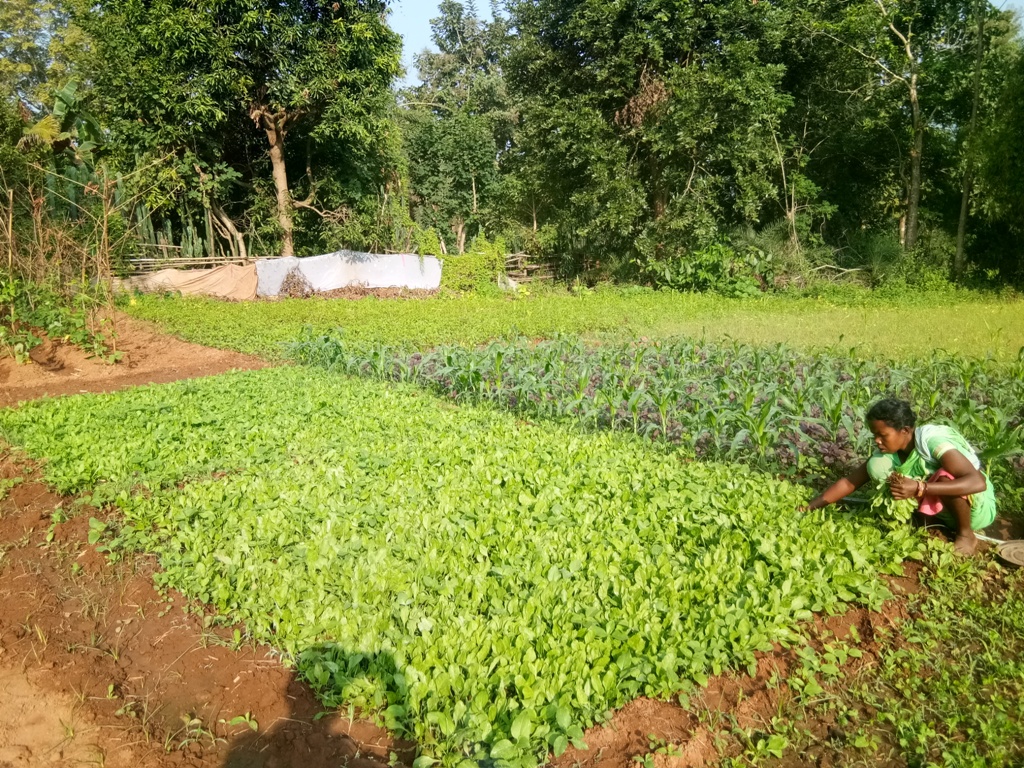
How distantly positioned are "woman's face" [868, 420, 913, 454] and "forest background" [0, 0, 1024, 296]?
15.5 metres

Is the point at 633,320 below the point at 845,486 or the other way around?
the other way around

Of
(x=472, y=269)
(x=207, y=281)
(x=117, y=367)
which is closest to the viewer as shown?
(x=117, y=367)

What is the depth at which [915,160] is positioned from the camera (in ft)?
61.9

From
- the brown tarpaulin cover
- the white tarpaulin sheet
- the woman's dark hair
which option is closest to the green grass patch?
the brown tarpaulin cover

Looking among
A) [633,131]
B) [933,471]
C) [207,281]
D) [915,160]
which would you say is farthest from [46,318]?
[915,160]

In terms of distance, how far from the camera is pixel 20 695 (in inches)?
112

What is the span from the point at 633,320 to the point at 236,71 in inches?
530

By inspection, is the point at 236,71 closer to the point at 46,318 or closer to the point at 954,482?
the point at 46,318

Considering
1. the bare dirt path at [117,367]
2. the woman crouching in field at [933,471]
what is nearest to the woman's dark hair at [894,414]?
the woman crouching in field at [933,471]

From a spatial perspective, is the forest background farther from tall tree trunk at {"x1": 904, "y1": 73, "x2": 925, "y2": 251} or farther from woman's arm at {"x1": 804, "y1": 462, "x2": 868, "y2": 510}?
woman's arm at {"x1": 804, "y1": 462, "x2": 868, "y2": 510}

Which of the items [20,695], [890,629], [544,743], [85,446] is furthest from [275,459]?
[890,629]

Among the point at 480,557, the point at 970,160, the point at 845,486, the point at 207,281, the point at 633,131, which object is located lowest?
the point at 480,557

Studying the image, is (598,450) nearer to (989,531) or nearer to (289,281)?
(989,531)

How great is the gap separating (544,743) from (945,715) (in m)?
1.55
